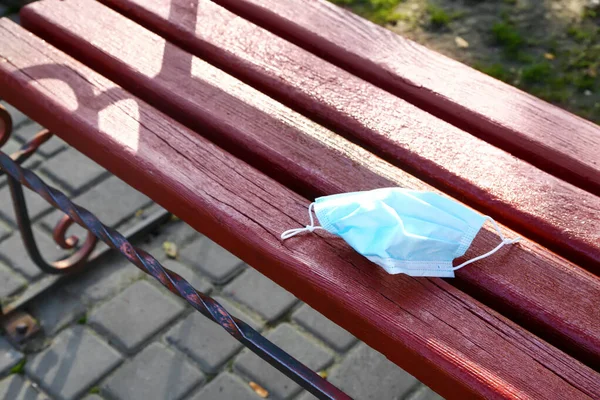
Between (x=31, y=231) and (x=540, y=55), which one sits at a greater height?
(x=540, y=55)

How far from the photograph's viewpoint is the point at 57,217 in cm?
311

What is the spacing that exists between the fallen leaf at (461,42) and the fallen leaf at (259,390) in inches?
90.8

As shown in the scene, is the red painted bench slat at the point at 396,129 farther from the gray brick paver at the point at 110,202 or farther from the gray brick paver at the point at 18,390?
the gray brick paver at the point at 18,390

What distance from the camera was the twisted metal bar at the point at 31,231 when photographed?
249cm

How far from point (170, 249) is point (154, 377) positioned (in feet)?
2.00

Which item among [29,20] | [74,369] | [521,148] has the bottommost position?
[74,369]

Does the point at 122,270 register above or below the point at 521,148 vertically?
below

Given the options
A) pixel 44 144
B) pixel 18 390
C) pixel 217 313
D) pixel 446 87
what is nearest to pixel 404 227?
pixel 217 313

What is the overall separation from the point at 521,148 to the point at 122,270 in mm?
1696

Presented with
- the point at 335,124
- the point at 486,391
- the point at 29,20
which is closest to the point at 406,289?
the point at 486,391

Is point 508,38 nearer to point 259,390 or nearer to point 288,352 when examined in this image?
point 288,352

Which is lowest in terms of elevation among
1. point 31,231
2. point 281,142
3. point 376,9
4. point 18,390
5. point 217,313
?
point 18,390

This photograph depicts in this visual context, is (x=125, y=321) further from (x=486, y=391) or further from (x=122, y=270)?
(x=486, y=391)

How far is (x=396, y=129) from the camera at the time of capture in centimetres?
193
